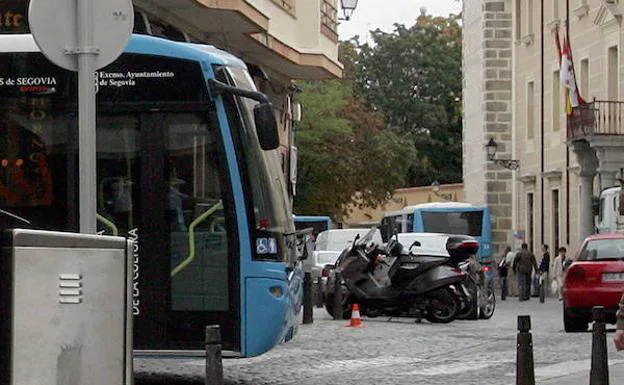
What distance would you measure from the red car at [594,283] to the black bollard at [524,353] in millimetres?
13110

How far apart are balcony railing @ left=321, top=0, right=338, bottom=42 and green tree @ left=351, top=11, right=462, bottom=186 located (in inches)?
2339

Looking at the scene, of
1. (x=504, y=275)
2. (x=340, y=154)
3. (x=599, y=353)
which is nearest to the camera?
(x=599, y=353)

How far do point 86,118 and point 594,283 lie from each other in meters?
17.3

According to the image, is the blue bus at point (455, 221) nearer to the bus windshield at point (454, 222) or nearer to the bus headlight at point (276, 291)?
the bus windshield at point (454, 222)

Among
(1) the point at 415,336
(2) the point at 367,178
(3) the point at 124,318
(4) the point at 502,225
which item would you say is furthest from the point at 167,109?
(2) the point at 367,178

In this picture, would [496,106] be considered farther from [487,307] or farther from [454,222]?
[487,307]

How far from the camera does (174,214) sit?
51.4 feet

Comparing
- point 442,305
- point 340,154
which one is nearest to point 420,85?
point 340,154

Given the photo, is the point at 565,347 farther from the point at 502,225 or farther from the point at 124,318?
the point at 502,225

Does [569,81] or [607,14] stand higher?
[607,14]

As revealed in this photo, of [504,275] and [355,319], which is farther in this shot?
[504,275]

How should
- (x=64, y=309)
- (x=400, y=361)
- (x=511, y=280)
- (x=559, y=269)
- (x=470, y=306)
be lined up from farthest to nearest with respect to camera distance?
1. (x=511, y=280)
2. (x=559, y=269)
3. (x=470, y=306)
4. (x=400, y=361)
5. (x=64, y=309)

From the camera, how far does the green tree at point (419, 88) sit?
98688 millimetres

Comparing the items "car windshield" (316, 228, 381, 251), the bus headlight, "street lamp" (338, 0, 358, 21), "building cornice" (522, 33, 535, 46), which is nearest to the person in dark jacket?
"car windshield" (316, 228, 381, 251)
